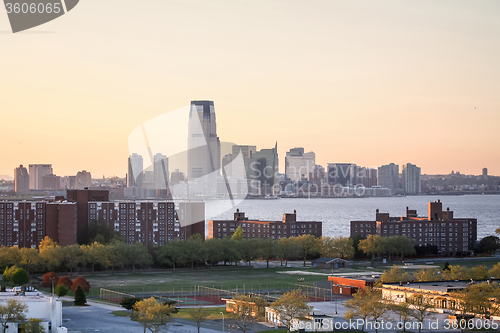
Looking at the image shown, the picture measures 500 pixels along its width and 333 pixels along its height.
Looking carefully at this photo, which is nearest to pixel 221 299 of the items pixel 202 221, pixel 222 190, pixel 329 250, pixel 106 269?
pixel 106 269

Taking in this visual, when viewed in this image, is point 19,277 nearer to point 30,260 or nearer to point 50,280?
point 50,280

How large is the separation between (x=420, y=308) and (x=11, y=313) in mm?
16350

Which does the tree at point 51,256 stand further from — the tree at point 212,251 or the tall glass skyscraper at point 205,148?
the tall glass skyscraper at point 205,148

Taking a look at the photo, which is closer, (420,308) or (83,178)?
(420,308)

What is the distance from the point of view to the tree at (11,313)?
24.0 meters

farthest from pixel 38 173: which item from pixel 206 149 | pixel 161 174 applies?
pixel 206 149

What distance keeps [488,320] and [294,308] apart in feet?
28.2

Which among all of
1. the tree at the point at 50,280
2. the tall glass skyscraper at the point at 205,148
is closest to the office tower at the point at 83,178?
the tall glass skyscraper at the point at 205,148

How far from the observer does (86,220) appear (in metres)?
58.2

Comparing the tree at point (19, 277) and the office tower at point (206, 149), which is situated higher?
the office tower at point (206, 149)

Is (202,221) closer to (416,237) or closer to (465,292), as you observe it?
(416,237)

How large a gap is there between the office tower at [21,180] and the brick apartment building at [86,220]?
11545 cm

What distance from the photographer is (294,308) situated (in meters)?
26.0

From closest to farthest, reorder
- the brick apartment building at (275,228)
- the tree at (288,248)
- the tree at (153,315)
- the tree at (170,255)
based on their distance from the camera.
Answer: the tree at (153,315), the tree at (170,255), the tree at (288,248), the brick apartment building at (275,228)
